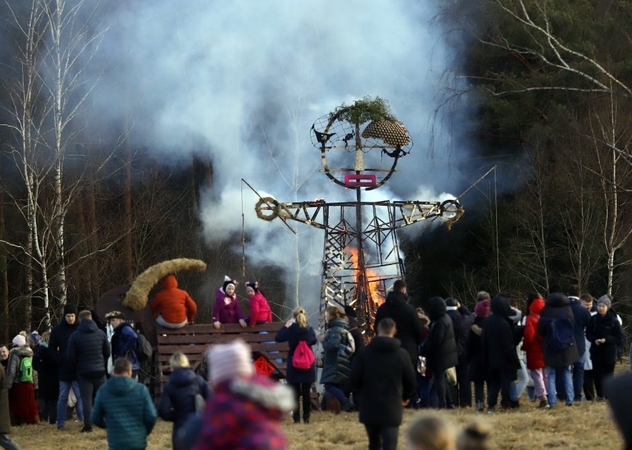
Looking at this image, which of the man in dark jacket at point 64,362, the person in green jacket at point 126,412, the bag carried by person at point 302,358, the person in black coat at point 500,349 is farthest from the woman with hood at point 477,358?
the person in green jacket at point 126,412

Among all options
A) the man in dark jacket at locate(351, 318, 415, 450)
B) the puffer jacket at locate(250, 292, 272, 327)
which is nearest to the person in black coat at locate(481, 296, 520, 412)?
the puffer jacket at locate(250, 292, 272, 327)

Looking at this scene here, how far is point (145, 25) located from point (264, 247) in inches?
313

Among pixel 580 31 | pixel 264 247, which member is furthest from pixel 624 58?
pixel 264 247

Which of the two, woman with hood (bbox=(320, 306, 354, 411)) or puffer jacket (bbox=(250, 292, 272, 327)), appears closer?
woman with hood (bbox=(320, 306, 354, 411))

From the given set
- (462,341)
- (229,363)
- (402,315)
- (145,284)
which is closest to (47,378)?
(145,284)

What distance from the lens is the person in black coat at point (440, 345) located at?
1680 cm

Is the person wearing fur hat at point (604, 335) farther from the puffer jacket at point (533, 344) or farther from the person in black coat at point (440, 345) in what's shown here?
the person in black coat at point (440, 345)

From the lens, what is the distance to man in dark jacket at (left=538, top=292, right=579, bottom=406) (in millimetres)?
16344

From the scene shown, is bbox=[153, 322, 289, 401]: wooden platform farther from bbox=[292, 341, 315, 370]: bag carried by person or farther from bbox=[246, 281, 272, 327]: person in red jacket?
bbox=[292, 341, 315, 370]: bag carried by person

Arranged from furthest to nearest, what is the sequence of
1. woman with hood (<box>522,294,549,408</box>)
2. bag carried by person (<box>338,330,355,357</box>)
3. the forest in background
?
1. the forest in background
2. bag carried by person (<box>338,330,355,357</box>)
3. woman with hood (<box>522,294,549,408</box>)

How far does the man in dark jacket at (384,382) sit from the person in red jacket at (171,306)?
6956 mm

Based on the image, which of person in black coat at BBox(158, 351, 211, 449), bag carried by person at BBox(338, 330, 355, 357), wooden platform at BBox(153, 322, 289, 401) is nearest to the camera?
person in black coat at BBox(158, 351, 211, 449)

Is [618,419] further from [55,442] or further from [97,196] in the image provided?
[97,196]

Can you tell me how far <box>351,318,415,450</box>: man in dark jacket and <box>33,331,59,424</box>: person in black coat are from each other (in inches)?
352
